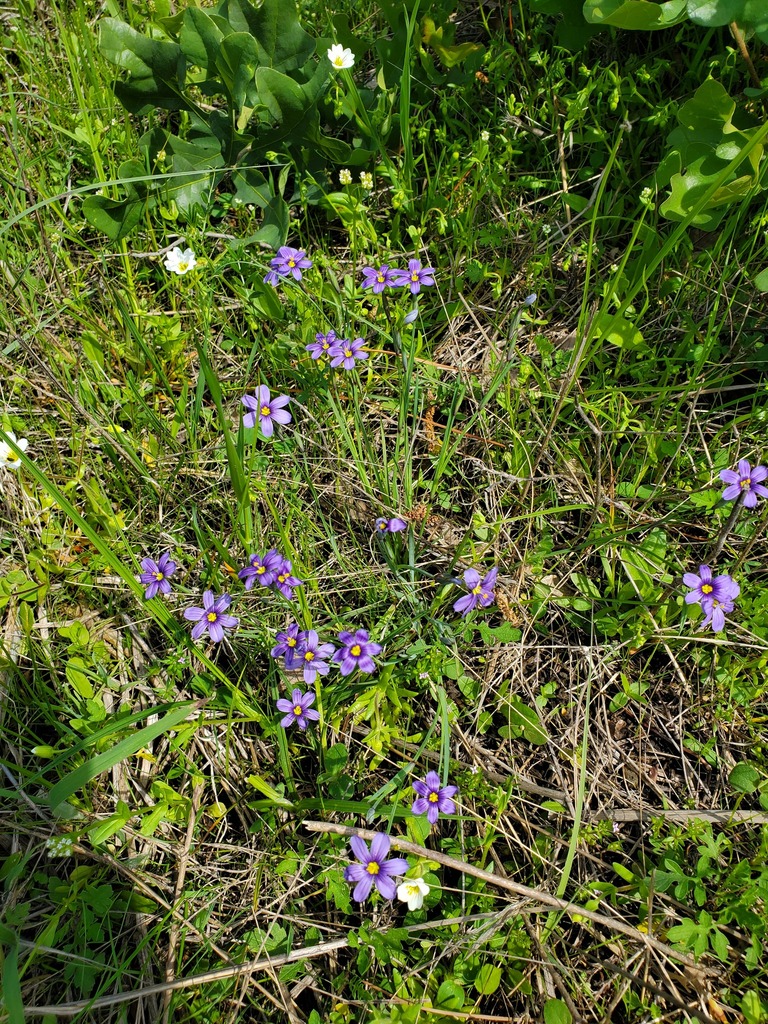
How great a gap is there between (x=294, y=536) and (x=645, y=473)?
1149mm

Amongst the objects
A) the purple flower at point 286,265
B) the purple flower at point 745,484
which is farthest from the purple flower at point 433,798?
the purple flower at point 286,265

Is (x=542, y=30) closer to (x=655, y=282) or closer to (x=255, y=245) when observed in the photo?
(x=655, y=282)

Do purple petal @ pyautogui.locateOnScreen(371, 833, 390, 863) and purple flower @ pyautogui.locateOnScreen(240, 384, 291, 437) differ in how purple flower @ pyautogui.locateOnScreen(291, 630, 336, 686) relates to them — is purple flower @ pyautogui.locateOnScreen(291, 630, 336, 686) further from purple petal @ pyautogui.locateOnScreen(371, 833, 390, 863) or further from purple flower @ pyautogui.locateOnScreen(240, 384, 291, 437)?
A: purple flower @ pyautogui.locateOnScreen(240, 384, 291, 437)

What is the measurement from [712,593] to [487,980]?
3.65ft

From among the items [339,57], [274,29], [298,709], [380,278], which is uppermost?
[274,29]

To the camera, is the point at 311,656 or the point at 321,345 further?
the point at 321,345

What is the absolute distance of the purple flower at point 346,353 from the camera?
2342 mm

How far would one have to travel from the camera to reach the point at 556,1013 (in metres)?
1.69

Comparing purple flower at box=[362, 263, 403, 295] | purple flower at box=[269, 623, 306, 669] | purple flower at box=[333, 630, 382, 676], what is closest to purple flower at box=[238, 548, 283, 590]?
purple flower at box=[269, 623, 306, 669]

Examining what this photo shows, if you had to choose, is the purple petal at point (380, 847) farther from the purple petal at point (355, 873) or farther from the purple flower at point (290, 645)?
the purple flower at point (290, 645)

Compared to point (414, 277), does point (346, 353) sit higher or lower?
lower

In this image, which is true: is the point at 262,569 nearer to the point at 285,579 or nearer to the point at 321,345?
the point at 285,579

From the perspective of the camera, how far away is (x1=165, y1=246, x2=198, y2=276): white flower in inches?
106

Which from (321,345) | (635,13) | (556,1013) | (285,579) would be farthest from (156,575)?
(635,13)
